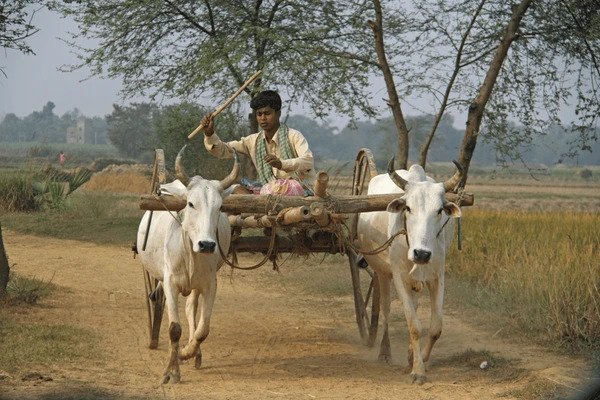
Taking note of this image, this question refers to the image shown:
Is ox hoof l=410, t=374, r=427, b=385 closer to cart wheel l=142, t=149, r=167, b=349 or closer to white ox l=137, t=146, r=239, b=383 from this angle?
white ox l=137, t=146, r=239, b=383

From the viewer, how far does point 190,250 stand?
269 inches

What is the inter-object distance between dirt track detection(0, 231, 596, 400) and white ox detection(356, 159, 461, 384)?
40 cm

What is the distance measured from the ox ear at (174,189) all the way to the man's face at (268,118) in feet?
3.31

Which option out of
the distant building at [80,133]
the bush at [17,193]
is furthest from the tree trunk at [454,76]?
the distant building at [80,133]

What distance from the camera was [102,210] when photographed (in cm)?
1834

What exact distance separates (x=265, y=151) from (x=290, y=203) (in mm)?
1412

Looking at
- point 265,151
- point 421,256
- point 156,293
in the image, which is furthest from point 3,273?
point 421,256

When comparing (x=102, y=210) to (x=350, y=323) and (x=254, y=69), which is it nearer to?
(x=254, y=69)

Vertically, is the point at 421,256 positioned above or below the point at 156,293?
above

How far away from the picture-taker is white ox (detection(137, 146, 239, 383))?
650 cm

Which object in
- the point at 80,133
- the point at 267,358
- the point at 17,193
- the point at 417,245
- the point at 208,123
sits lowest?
the point at 267,358

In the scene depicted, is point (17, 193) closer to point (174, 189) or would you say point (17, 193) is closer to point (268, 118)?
point (268, 118)

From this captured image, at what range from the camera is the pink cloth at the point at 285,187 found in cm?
725

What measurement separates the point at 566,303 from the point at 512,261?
2.63 metres
